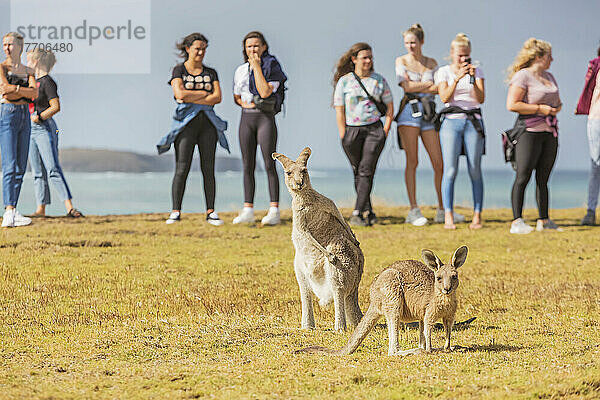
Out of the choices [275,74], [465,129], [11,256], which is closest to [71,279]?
[11,256]

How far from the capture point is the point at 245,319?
27.9 feet

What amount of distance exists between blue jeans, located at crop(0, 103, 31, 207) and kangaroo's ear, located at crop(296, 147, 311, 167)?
8616 mm

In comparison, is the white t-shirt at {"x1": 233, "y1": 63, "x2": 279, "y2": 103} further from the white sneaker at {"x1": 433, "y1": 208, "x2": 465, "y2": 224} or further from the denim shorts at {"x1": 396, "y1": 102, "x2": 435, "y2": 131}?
the white sneaker at {"x1": 433, "y1": 208, "x2": 465, "y2": 224}

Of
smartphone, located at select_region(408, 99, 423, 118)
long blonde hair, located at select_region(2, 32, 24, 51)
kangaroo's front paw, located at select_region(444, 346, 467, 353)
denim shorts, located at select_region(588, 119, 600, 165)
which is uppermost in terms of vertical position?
long blonde hair, located at select_region(2, 32, 24, 51)

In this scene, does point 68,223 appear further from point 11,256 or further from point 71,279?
point 71,279

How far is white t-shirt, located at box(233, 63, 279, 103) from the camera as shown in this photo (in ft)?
51.4

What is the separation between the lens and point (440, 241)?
1449cm

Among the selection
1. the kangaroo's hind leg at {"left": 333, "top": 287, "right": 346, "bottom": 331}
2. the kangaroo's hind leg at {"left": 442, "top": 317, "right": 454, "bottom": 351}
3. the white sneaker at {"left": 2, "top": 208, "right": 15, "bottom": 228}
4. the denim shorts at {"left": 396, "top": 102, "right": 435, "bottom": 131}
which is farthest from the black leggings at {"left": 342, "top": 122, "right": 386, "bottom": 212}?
the kangaroo's hind leg at {"left": 442, "top": 317, "right": 454, "bottom": 351}

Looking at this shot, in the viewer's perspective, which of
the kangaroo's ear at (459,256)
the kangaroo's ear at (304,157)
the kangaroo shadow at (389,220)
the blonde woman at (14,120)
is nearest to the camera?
the kangaroo's ear at (459,256)

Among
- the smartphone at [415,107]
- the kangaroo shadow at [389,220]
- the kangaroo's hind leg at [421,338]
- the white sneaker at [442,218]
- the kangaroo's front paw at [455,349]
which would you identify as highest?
the smartphone at [415,107]

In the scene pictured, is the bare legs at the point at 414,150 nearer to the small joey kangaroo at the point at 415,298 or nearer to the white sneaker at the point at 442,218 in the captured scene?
the white sneaker at the point at 442,218

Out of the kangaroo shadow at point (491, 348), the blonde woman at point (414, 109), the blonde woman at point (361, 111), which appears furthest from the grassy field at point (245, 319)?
the blonde woman at point (414, 109)

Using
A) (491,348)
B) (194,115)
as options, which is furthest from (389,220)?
(491,348)

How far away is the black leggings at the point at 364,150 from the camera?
15523 millimetres
